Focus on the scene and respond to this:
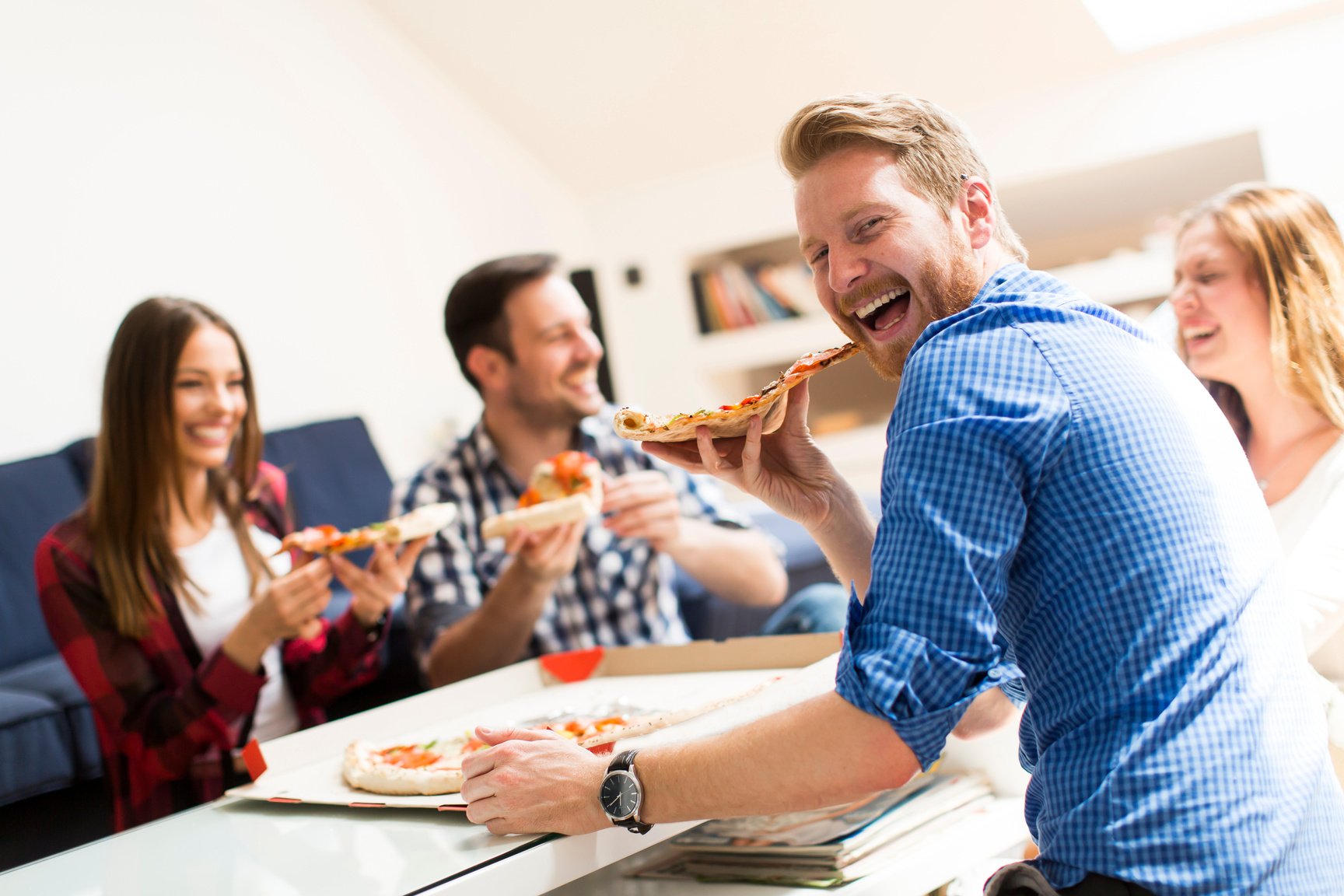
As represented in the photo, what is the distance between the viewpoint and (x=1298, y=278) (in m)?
2.03

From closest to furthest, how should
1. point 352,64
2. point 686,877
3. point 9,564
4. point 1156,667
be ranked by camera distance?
1. point 1156,667
2. point 686,877
3. point 9,564
4. point 352,64

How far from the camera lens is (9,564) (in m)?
2.22

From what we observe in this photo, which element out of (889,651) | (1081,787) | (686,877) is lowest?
(686,877)

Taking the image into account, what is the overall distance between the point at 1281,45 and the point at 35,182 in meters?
3.79

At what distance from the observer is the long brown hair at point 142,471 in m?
2.28

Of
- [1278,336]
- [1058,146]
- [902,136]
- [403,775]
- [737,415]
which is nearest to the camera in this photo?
[902,136]

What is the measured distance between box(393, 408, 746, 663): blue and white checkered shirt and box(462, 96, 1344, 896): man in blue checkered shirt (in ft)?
5.73

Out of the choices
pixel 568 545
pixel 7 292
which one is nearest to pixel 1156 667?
pixel 568 545

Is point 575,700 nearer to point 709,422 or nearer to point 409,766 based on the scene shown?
point 409,766

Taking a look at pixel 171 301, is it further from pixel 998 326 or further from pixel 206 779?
pixel 998 326

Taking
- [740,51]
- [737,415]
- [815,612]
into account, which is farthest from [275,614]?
[740,51]

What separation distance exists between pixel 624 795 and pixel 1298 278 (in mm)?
1602

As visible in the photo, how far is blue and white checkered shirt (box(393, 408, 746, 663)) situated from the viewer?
2.85 m

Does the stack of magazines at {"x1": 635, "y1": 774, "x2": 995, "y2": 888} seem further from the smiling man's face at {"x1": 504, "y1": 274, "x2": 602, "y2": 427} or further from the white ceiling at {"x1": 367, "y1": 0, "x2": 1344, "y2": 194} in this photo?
the white ceiling at {"x1": 367, "y1": 0, "x2": 1344, "y2": 194}
